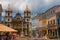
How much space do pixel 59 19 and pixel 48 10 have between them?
899 cm

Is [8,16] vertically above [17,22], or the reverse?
[8,16]

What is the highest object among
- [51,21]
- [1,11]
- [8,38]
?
[1,11]

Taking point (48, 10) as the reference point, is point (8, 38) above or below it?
below

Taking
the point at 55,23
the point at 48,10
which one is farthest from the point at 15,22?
the point at 55,23

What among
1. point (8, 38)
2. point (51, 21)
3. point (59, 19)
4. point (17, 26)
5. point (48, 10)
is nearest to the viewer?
point (8, 38)

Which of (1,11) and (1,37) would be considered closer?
(1,37)

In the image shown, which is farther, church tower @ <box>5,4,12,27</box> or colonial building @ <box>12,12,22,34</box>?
church tower @ <box>5,4,12,27</box>

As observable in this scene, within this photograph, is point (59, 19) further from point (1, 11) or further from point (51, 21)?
point (1, 11)

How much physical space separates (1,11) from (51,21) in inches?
854

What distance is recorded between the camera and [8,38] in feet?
65.1

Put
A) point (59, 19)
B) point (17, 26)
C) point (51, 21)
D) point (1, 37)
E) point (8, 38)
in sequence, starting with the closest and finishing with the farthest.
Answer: point (1, 37)
point (8, 38)
point (59, 19)
point (51, 21)
point (17, 26)

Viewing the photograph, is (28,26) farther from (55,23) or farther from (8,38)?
(8,38)

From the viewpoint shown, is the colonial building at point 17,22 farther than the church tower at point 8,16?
No

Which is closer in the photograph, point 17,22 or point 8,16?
point 17,22
